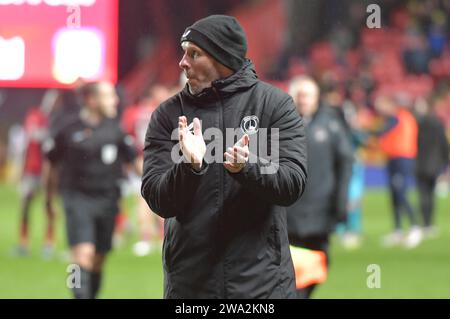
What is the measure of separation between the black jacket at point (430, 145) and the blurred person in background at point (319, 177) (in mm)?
8778

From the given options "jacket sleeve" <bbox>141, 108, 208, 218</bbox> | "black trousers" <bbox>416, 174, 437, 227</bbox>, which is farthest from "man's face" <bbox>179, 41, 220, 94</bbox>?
"black trousers" <bbox>416, 174, 437, 227</bbox>

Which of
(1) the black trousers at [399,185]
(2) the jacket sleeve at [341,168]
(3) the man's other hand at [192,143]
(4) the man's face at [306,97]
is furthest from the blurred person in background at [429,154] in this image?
(3) the man's other hand at [192,143]

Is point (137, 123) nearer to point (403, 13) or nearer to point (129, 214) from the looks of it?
point (129, 214)

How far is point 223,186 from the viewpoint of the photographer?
4.96m

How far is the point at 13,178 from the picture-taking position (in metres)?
33.3

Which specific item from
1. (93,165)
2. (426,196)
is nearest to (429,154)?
(426,196)

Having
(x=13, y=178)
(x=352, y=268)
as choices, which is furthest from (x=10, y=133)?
(x=352, y=268)

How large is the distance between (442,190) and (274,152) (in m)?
23.5

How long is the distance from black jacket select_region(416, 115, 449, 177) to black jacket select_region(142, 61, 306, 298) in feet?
44.2

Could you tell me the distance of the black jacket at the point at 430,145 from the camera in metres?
18.3

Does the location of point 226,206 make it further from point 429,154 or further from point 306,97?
point 429,154

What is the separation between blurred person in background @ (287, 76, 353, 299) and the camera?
870 cm

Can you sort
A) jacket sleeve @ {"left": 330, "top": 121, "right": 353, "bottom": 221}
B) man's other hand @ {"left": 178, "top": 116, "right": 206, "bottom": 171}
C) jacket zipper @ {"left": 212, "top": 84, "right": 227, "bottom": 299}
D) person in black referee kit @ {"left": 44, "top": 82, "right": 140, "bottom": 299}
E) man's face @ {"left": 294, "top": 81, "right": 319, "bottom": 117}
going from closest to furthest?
1. man's other hand @ {"left": 178, "top": 116, "right": 206, "bottom": 171}
2. jacket zipper @ {"left": 212, "top": 84, "right": 227, "bottom": 299}
3. man's face @ {"left": 294, "top": 81, "right": 319, "bottom": 117}
4. jacket sleeve @ {"left": 330, "top": 121, "right": 353, "bottom": 221}
5. person in black referee kit @ {"left": 44, "top": 82, "right": 140, "bottom": 299}

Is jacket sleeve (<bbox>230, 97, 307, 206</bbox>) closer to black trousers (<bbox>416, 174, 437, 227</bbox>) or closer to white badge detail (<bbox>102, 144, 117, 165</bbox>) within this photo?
white badge detail (<bbox>102, 144, 117, 165</bbox>)
